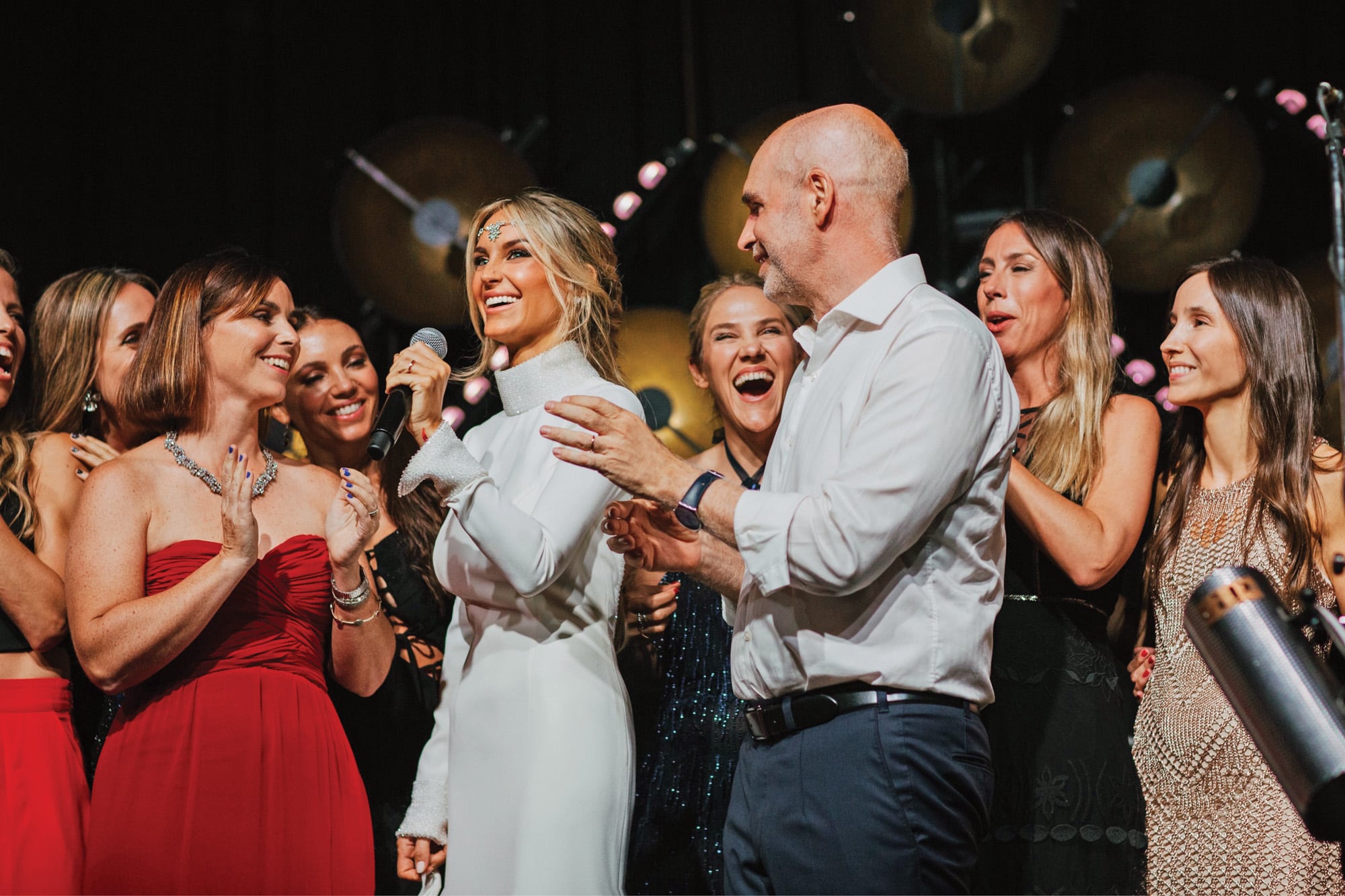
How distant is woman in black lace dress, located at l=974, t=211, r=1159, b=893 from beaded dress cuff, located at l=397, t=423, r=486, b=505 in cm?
100

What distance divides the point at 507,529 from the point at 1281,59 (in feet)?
12.3

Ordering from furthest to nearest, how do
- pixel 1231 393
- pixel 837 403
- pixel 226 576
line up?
pixel 1231 393, pixel 226 576, pixel 837 403

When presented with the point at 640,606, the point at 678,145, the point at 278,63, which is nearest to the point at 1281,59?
the point at 678,145

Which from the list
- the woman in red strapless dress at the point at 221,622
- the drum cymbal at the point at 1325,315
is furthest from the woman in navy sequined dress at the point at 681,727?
the drum cymbal at the point at 1325,315

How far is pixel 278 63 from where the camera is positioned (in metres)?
4.61

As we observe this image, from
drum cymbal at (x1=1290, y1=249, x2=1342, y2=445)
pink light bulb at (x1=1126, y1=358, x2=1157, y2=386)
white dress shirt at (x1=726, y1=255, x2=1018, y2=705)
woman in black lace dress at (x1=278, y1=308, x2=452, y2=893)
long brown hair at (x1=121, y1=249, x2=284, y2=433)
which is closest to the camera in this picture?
white dress shirt at (x1=726, y1=255, x2=1018, y2=705)

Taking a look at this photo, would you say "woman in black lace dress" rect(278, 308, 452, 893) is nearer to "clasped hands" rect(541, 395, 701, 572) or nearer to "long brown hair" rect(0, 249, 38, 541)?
"long brown hair" rect(0, 249, 38, 541)

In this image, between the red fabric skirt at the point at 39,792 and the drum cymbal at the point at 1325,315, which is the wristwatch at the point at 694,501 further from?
the drum cymbal at the point at 1325,315

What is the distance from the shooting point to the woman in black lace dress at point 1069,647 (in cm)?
225

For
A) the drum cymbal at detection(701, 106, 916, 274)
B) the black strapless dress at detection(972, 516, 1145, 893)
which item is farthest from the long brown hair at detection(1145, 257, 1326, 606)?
the drum cymbal at detection(701, 106, 916, 274)

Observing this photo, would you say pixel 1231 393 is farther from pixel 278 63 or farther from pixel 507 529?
pixel 278 63

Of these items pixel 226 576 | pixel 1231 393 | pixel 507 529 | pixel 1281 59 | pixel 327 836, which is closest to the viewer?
pixel 507 529

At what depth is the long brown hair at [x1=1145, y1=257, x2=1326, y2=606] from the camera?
2.39 meters

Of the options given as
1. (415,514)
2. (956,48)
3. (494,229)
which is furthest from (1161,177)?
(415,514)
